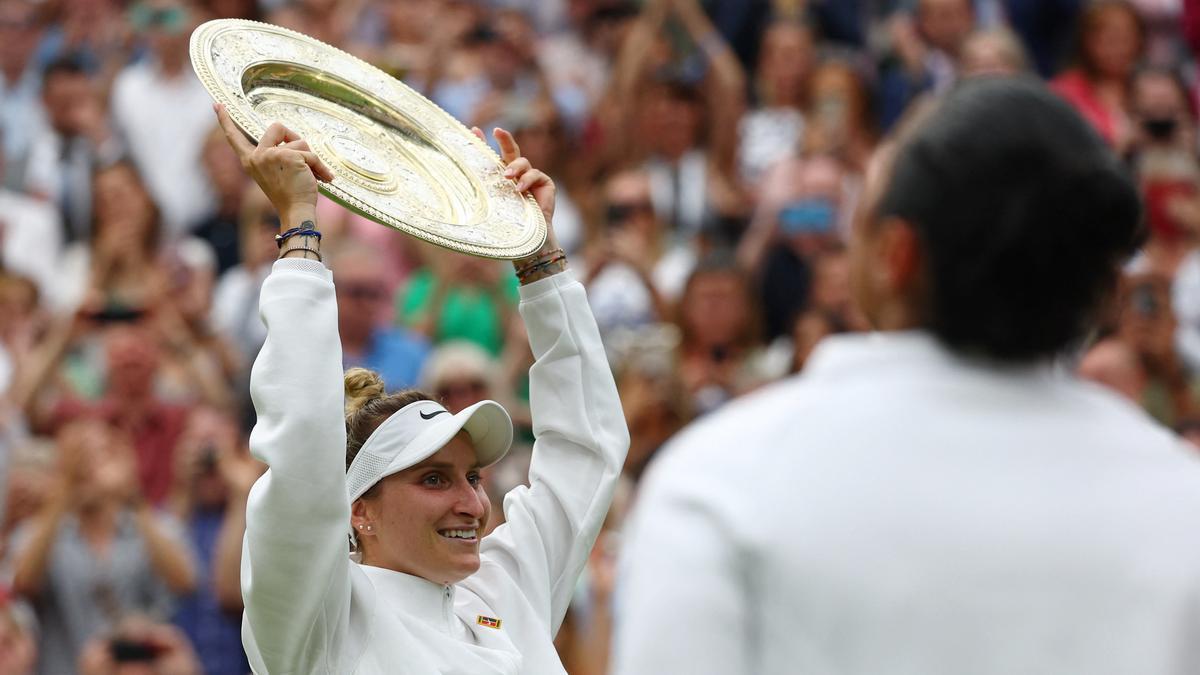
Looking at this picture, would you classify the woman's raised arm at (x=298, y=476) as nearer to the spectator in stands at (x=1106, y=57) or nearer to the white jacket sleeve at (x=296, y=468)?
the white jacket sleeve at (x=296, y=468)

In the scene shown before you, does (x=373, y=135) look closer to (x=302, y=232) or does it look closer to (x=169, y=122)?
(x=302, y=232)

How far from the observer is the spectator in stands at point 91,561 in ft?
24.3

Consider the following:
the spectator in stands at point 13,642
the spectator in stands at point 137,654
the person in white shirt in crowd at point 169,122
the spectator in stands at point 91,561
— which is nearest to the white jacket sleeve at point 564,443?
the spectator in stands at point 137,654

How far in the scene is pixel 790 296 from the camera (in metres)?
9.45

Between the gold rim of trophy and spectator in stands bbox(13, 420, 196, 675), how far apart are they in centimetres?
358

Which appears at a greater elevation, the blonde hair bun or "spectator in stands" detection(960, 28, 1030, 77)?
the blonde hair bun

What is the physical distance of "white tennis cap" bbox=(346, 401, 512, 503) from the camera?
386 cm

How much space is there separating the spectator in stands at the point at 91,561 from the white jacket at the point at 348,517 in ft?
11.9

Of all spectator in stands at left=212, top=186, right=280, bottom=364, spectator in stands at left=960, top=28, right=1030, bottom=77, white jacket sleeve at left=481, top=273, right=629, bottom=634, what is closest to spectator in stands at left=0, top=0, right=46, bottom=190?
spectator in stands at left=212, top=186, right=280, bottom=364

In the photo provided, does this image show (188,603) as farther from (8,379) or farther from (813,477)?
(813,477)

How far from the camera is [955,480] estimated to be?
1837mm

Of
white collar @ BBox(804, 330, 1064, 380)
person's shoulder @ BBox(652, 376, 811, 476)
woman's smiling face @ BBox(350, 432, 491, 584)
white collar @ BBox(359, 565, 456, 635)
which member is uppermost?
white collar @ BBox(804, 330, 1064, 380)

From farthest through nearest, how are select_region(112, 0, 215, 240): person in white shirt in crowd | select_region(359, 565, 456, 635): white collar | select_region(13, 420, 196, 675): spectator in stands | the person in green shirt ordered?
select_region(112, 0, 215, 240): person in white shirt in crowd < the person in green shirt < select_region(13, 420, 196, 675): spectator in stands < select_region(359, 565, 456, 635): white collar

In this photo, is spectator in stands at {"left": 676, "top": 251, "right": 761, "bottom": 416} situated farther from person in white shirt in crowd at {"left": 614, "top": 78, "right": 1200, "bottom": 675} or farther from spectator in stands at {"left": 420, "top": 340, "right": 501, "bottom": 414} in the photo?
person in white shirt in crowd at {"left": 614, "top": 78, "right": 1200, "bottom": 675}
